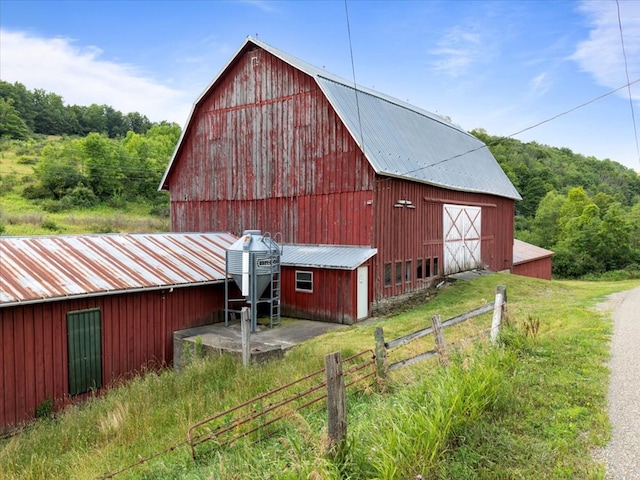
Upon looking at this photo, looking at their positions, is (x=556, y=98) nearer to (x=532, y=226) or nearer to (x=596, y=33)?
(x=596, y=33)

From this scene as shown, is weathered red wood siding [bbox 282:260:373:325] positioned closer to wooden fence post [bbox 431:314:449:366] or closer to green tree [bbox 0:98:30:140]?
wooden fence post [bbox 431:314:449:366]

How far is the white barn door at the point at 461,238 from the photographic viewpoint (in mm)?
20078

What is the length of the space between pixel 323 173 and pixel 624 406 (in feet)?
41.3

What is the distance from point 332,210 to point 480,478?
42.5 feet

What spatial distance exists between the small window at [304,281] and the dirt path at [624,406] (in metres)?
9.10

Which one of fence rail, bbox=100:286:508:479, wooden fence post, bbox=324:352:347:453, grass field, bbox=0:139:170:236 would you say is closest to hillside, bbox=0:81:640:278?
grass field, bbox=0:139:170:236

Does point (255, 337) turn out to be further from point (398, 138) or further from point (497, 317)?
point (398, 138)

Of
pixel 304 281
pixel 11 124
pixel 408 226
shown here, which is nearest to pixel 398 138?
pixel 408 226

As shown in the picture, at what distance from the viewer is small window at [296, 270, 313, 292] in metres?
15.6

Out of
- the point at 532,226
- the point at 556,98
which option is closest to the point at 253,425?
the point at 556,98

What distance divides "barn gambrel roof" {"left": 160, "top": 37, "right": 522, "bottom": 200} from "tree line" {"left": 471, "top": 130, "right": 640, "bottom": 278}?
701cm

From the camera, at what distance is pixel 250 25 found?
721 inches

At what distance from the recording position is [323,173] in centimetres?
1647

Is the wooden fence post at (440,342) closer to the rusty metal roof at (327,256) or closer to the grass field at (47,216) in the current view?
the rusty metal roof at (327,256)
